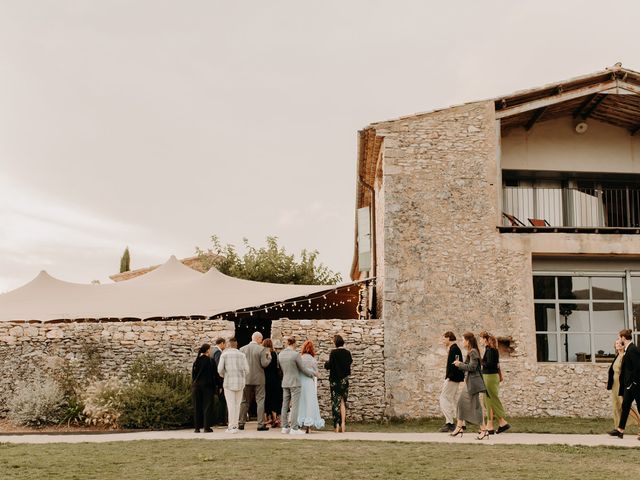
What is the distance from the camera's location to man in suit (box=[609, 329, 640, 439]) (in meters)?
12.4

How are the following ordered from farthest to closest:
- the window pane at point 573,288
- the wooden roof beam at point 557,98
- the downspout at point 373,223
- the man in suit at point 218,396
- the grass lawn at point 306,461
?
the downspout at point 373,223 < the window pane at point 573,288 < the wooden roof beam at point 557,98 < the man in suit at point 218,396 < the grass lawn at point 306,461

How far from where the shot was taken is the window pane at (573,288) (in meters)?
18.4

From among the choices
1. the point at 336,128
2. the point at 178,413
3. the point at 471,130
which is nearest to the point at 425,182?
the point at 471,130

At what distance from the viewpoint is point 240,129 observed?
774 inches

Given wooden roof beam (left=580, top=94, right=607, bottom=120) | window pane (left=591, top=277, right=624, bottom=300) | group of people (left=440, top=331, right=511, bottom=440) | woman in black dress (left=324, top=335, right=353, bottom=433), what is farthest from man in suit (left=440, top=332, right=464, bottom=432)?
wooden roof beam (left=580, top=94, right=607, bottom=120)

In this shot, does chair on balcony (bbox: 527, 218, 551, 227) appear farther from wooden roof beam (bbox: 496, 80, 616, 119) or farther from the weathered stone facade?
the weathered stone facade

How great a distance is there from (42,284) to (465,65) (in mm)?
14419

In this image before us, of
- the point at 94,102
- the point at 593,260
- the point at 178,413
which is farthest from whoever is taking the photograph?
the point at 593,260

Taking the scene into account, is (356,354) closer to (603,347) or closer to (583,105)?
(603,347)

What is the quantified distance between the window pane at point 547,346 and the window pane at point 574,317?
1.16 ft

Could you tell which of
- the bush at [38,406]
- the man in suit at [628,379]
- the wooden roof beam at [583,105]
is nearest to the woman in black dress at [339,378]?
the man in suit at [628,379]

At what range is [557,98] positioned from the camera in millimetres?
18344

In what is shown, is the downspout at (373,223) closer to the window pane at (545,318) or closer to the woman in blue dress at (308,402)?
the window pane at (545,318)

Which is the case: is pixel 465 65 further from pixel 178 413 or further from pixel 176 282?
pixel 176 282
